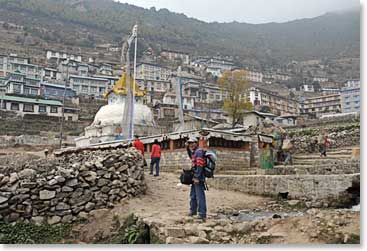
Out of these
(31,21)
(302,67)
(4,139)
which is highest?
(31,21)

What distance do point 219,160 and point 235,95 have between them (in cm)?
2086

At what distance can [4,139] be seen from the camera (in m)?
29.4

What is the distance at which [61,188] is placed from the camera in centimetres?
598

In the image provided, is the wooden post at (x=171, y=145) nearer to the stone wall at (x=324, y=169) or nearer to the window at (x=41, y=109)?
the stone wall at (x=324, y=169)

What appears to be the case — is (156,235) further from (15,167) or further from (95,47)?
(95,47)

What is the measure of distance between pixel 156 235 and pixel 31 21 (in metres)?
94.0

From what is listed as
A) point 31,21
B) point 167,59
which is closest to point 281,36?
point 167,59

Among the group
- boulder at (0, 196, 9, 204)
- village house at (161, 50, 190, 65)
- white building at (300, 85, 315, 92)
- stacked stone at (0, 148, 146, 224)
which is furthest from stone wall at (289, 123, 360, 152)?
village house at (161, 50, 190, 65)

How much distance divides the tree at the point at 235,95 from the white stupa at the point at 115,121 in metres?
8.93

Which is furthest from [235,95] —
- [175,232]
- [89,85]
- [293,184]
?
[89,85]

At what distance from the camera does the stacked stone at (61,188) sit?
5.68m

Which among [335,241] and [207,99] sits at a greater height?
[207,99]

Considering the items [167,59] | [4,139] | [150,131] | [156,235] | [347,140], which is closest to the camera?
[156,235]

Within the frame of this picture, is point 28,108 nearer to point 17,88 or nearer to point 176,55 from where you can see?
point 17,88
